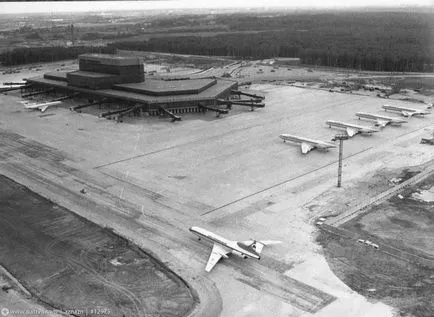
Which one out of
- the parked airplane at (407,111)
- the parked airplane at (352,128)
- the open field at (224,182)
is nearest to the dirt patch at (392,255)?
the open field at (224,182)

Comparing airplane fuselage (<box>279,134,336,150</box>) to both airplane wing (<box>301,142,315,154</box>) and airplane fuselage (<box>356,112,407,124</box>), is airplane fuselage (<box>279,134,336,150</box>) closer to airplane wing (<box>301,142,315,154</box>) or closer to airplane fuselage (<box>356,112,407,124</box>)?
airplane wing (<box>301,142,315,154</box>)

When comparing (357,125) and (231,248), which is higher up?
(357,125)

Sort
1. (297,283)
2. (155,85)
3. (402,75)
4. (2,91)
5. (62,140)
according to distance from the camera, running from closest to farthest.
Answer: (297,283) → (62,140) → (155,85) → (2,91) → (402,75)

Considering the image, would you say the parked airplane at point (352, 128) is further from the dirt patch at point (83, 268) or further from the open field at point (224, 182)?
the dirt patch at point (83, 268)

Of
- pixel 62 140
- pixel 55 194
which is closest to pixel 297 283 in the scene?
pixel 55 194


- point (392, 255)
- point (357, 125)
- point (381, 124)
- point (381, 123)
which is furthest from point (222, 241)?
point (381, 123)

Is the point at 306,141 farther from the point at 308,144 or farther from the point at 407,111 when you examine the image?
the point at 407,111

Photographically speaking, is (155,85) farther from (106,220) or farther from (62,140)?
(106,220)
